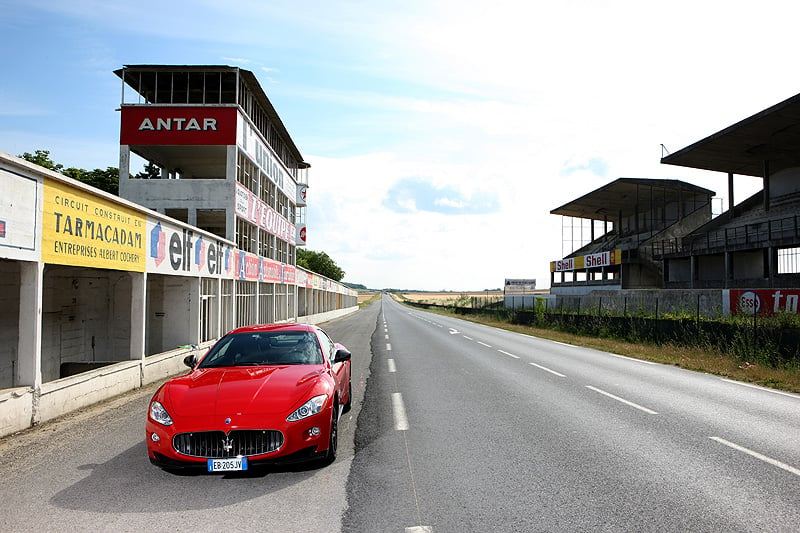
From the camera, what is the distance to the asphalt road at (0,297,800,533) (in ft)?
13.4

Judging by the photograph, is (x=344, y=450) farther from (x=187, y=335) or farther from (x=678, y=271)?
(x=678, y=271)

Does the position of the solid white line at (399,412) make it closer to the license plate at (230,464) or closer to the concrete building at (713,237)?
the license plate at (230,464)

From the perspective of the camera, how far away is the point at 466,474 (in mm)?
5090

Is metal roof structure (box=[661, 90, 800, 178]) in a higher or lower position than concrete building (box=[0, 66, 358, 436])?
higher

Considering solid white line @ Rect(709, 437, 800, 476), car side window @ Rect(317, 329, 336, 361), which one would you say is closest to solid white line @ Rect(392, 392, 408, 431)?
car side window @ Rect(317, 329, 336, 361)

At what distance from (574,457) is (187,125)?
2354 centimetres

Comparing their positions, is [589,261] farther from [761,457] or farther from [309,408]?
[309,408]

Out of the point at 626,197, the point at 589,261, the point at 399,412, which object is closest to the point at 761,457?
the point at 399,412

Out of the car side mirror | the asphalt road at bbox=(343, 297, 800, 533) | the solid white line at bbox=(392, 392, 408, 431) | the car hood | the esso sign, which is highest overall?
the esso sign

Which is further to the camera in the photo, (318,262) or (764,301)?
(318,262)

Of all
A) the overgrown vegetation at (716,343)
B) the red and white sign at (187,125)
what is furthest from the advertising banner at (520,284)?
the red and white sign at (187,125)

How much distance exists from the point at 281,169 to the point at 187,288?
21062mm

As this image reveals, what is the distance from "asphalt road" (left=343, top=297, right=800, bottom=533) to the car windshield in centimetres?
129

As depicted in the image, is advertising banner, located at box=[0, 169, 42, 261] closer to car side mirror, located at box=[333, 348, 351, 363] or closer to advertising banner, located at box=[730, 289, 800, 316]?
car side mirror, located at box=[333, 348, 351, 363]
